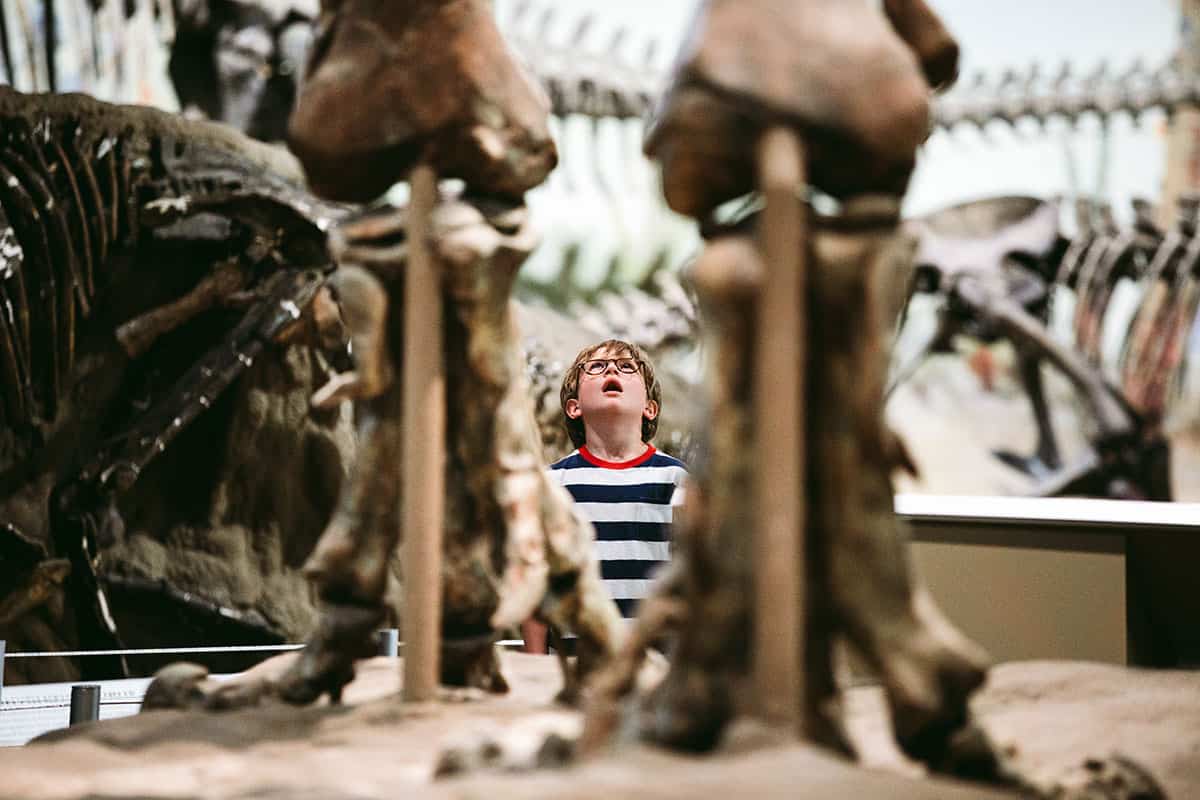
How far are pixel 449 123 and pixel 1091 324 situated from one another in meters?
5.95

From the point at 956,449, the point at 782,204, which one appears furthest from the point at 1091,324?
the point at 782,204

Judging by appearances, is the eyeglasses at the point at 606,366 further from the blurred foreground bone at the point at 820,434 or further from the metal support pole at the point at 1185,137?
the metal support pole at the point at 1185,137

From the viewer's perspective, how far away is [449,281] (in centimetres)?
194

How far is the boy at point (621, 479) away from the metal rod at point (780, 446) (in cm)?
131

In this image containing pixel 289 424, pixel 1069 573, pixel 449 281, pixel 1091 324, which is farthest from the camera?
pixel 1091 324

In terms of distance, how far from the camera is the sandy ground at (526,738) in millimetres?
1150

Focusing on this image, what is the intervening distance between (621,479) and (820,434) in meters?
1.32

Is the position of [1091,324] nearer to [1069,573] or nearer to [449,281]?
[1069,573]

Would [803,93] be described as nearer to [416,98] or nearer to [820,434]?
[820,434]

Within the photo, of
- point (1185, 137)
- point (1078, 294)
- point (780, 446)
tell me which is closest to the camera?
point (780, 446)

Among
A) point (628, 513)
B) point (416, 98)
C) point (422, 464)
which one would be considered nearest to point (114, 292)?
point (628, 513)

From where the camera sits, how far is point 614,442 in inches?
109

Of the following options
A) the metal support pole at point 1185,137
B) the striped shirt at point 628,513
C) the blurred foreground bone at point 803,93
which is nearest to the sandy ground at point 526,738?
the striped shirt at point 628,513

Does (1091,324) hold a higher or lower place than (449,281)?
higher
